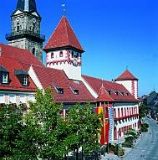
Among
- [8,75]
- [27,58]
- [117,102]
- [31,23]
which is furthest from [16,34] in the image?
[8,75]

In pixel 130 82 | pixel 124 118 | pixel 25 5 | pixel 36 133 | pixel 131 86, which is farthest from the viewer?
pixel 130 82

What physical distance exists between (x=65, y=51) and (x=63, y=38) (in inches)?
120

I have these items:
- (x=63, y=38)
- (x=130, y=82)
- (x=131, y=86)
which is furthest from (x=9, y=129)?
(x=130, y=82)

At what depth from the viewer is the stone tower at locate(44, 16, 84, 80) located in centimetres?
6019

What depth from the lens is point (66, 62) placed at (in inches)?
2360

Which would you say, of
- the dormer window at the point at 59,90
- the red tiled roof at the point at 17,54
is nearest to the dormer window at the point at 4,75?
the dormer window at the point at 59,90

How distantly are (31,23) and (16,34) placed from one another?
4.38 meters

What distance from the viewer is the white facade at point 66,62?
196ft

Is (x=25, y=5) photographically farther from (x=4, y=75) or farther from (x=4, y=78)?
(x=4, y=78)

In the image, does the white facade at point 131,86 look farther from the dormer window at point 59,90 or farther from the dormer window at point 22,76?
the dormer window at point 22,76

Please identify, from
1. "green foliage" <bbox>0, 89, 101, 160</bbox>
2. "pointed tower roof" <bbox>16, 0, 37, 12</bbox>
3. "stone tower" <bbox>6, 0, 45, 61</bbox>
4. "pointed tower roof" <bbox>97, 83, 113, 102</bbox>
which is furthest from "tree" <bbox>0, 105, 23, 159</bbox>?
"pointed tower roof" <bbox>16, 0, 37, 12</bbox>

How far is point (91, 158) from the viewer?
47594 millimetres

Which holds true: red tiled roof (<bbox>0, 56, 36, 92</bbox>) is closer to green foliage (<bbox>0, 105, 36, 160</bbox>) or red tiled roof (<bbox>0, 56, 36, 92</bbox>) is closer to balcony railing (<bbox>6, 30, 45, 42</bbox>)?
green foliage (<bbox>0, 105, 36, 160</bbox>)

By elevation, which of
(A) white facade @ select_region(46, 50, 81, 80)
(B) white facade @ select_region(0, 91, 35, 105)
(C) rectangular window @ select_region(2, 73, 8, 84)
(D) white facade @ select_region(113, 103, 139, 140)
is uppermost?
(A) white facade @ select_region(46, 50, 81, 80)
